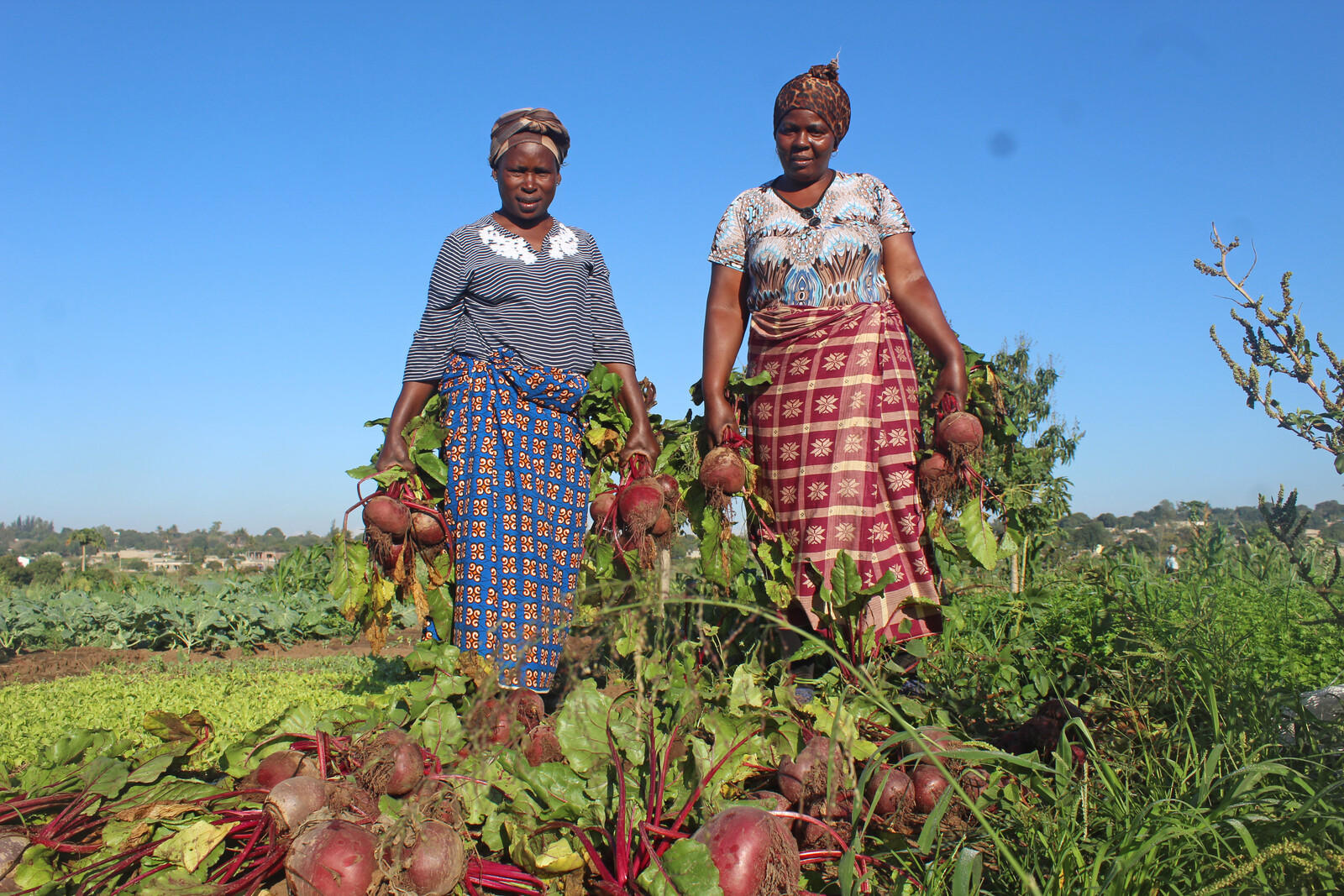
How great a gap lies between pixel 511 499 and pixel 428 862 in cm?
166

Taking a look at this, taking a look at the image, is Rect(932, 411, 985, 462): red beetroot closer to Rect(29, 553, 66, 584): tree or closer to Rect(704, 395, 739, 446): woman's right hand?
Rect(704, 395, 739, 446): woman's right hand

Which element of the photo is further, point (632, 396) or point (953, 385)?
point (632, 396)

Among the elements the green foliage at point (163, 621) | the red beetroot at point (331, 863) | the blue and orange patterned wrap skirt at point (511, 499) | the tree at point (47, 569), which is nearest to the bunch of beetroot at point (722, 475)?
the blue and orange patterned wrap skirt at point (511, 499)

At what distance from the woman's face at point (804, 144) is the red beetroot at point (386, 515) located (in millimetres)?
1841

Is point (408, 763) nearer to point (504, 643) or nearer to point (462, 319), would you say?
point (504, 643)

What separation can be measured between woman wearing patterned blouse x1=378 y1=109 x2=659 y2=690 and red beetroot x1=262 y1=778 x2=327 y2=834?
1.24 meters

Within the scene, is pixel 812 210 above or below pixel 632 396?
above

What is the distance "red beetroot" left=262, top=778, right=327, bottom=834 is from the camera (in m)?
1.70

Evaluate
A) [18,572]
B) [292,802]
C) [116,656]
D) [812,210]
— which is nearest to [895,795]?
[292,802]

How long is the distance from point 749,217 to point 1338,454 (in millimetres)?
2080

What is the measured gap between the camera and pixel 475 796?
183 centimetres

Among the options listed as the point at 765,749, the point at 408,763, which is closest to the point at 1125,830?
the point at 765,749

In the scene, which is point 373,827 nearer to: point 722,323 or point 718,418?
point 718,418

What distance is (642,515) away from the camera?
2.87m
